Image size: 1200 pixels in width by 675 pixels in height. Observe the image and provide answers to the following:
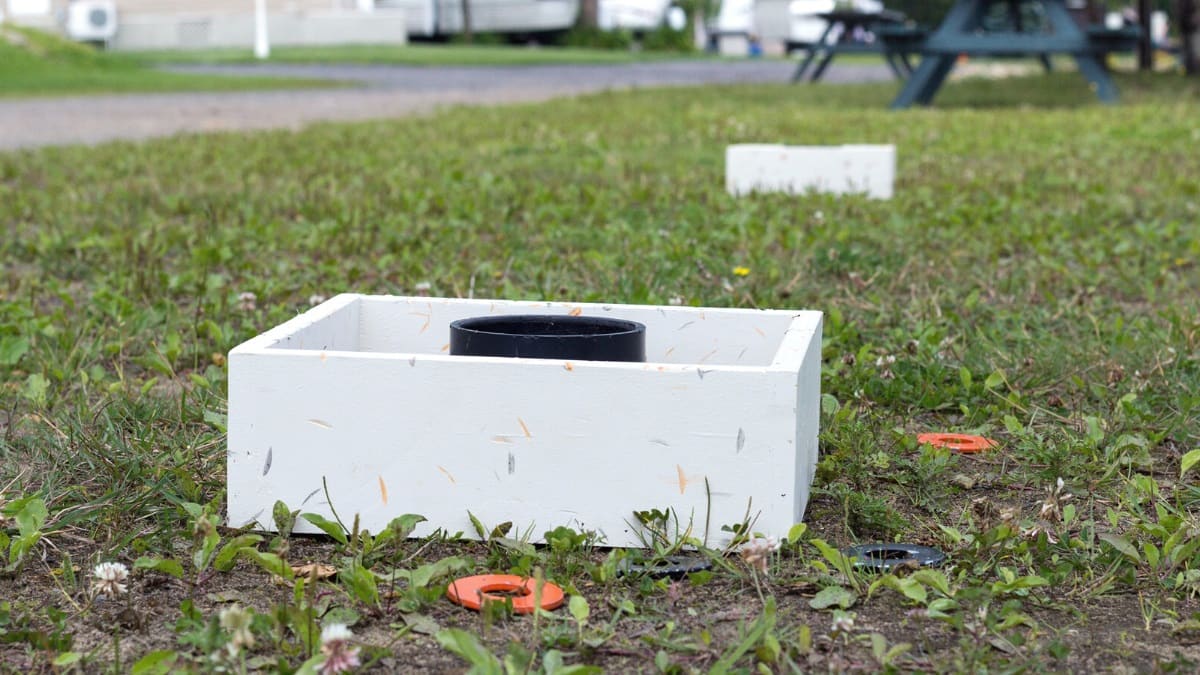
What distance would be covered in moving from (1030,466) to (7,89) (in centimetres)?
1865

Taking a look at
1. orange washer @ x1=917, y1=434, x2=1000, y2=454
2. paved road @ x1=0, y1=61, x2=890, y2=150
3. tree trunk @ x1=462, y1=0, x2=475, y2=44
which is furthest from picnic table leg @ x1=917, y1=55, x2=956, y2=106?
tree trunk @ x1=462, y1=0, x2=475, y2=44

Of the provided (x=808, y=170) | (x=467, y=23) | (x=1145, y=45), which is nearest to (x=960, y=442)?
(x=808, y=170)

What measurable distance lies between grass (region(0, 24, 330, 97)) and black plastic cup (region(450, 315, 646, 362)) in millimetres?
16892

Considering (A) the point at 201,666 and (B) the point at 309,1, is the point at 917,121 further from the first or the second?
(B) the point at 309,1

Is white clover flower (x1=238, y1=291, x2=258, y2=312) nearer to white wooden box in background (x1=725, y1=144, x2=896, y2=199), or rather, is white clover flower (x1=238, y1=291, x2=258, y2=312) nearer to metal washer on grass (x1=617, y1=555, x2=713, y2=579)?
metal washer on grass (x1=617, y1=555, x2=713, y2=579)

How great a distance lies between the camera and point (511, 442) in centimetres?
245

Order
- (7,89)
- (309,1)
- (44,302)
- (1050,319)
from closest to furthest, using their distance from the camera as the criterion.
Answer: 1. (1050,319)
2. (44,302)
3. (7,89)
4. (309,1)

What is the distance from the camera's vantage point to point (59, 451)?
9.39ft

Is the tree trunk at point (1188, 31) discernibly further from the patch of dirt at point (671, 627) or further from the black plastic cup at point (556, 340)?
the patch of dirt at point (671, 627)

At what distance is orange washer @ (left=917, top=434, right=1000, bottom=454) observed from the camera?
3068 mm

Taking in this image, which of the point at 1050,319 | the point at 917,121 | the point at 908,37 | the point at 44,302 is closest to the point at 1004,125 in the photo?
the point at 917,121

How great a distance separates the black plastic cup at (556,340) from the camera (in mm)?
2688

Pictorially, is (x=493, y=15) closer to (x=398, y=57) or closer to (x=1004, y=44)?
(x=398, y=57)

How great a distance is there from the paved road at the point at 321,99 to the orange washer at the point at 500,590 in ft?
29.9
